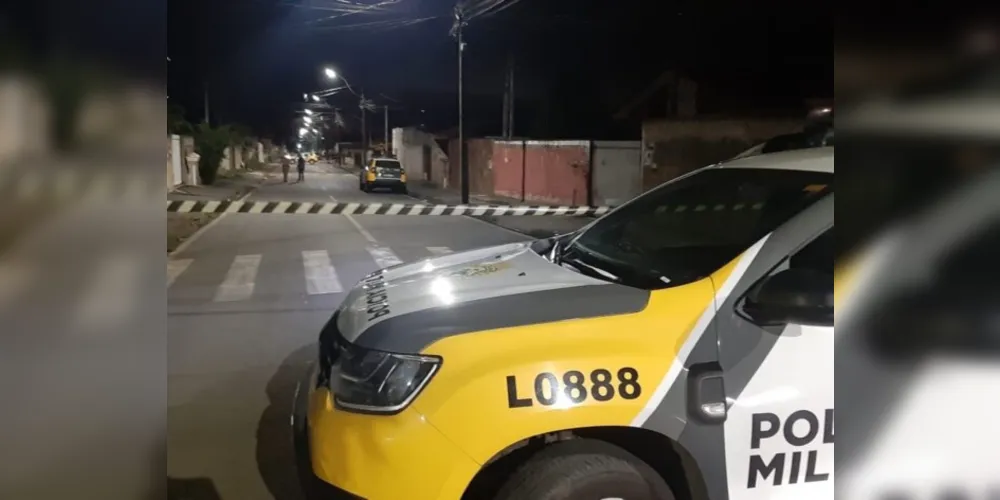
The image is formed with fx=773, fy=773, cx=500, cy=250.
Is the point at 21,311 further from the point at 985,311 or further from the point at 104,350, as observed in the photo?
the point at 985,311

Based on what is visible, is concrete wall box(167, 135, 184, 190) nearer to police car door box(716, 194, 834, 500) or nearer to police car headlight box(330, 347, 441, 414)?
police car headlight box(330, 347, 441, 414)

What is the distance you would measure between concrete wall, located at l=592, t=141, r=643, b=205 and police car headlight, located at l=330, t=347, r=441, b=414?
19967 millimetres

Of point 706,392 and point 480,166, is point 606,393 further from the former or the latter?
point 480,166

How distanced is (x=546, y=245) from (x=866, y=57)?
7.66ft

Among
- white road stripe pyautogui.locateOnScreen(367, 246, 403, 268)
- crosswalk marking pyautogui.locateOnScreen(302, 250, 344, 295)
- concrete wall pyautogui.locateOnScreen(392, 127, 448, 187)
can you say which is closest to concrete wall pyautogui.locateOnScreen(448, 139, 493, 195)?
concrete wall pyautogui.locateOnScreen(392, 127, 448, 187)

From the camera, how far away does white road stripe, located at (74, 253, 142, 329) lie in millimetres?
1320

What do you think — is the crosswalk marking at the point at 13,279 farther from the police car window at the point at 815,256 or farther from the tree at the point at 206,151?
the tree at the point at 206,151

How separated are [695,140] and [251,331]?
14222 millimetres

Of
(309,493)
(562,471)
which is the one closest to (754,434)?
(562,471)

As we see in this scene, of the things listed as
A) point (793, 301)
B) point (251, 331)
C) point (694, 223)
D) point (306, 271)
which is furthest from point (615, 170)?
point (793, 301)

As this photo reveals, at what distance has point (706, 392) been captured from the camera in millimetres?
2348

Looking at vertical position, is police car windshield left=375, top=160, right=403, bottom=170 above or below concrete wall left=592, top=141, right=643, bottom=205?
above

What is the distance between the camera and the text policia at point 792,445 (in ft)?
7.79

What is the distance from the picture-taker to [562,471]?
2.36 metres
